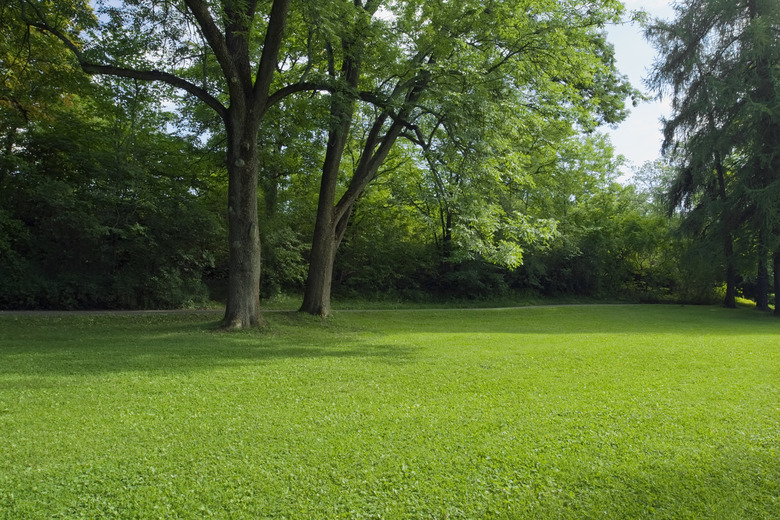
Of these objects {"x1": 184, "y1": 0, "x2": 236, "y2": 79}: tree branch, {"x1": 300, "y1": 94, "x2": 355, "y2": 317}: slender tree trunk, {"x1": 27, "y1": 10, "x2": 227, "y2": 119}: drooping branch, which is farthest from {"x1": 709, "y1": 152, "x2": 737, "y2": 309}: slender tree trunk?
{"x1": 27, "y1": 10, "x2": 227, "y2": 119}: drooping branch

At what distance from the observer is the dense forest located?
11.7 m

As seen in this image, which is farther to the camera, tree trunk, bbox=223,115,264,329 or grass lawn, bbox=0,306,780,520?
tree trunk, bbox=223,115,264,329

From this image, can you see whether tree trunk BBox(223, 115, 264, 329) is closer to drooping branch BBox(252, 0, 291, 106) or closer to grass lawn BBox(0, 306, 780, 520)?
drooping branch BBox(252, 0, 291, 106)

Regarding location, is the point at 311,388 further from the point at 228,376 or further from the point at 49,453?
the point at 49,453

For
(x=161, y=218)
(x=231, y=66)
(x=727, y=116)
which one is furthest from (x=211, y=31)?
(x=727, y=116)

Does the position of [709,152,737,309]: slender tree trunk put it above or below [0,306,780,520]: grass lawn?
above

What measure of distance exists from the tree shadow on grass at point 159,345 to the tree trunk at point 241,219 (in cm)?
80

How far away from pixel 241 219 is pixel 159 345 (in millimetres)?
3673

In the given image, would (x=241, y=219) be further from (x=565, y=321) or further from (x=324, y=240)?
(x=565, y=321)

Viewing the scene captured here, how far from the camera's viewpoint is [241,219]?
11820mm

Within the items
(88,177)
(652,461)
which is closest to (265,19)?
(88,177)

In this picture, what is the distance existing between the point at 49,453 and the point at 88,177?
1481 cm

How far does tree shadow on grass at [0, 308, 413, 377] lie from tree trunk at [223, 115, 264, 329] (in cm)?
80

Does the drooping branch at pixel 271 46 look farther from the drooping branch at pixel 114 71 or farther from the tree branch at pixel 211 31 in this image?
the drooping branch at pixel 114 71
